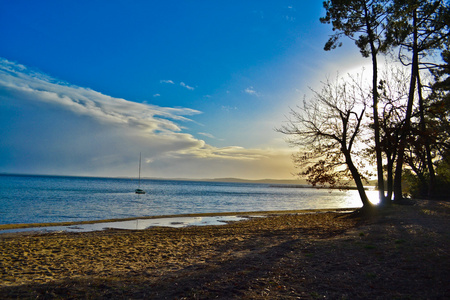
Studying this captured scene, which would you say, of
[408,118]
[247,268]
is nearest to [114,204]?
[408,118]

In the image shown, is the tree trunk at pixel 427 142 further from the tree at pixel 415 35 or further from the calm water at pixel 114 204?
the calm water at pixel 114 204

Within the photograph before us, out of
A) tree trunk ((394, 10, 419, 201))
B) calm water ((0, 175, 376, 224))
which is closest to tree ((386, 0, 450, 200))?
tree trunk ((394, 10, 419, 201))

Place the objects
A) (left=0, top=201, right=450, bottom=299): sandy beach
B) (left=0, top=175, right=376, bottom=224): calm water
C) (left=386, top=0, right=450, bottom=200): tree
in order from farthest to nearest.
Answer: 1. (left=0, top=175, right=376, bottom=224): calm water
2. (left=386, top=0, right=450, bottom=200): tree
3. (left=0, top=201, right=450, bottom=299): sandy beach

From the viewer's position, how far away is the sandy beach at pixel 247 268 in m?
6.55

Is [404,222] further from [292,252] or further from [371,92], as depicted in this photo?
[371,92]

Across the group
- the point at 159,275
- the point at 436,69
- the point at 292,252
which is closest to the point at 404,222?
the point at 292,252

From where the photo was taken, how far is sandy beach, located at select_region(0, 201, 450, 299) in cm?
655

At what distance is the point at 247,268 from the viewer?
845cm

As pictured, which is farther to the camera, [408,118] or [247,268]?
[408,118]

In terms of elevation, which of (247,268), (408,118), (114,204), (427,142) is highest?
(408,118)

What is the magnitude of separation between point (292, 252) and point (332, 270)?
2.35 meters

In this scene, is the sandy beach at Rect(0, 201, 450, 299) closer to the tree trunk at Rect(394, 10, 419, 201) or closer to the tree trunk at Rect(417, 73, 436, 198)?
the tree trunk at Rect(394, 10, 419, 201)

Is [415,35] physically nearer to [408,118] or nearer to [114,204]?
[408,118]

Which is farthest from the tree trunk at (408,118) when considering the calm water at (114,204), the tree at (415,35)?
the calm water at (114,204)
